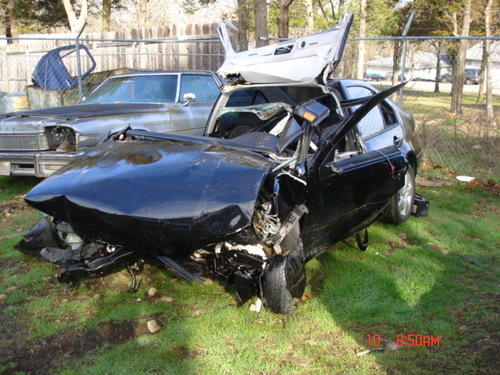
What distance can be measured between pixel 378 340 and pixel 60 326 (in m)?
2.23

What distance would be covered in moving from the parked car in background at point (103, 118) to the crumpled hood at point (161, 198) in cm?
220

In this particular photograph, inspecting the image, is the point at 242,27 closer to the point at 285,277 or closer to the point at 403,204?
the point at 403,204

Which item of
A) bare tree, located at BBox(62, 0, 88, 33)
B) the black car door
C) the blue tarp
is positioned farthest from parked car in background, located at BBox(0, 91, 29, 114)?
bare tree, located at BBox(62, 0, 88, 33)

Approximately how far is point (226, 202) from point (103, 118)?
3.78m

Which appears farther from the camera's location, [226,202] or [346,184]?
[346,184]

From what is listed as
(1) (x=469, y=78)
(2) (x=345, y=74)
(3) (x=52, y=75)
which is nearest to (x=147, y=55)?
(3) (x=52, y=75)

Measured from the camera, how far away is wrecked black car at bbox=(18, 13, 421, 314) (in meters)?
3.02

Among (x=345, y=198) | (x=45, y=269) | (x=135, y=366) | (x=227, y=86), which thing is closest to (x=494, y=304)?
(x=345, y=198)

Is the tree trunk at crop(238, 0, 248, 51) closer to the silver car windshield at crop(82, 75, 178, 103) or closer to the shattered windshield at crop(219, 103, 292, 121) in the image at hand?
the silver car windshield at crop(82, 75, 178, 103)

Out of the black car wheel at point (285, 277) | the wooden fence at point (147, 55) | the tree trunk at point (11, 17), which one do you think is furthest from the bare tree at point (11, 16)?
the black car wheel at point (285, 277)

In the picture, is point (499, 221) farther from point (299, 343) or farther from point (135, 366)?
point (135, 366)

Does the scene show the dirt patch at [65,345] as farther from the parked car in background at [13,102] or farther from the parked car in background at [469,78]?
the parked car in background at [469,78]

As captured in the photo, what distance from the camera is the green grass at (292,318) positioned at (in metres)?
2.89
